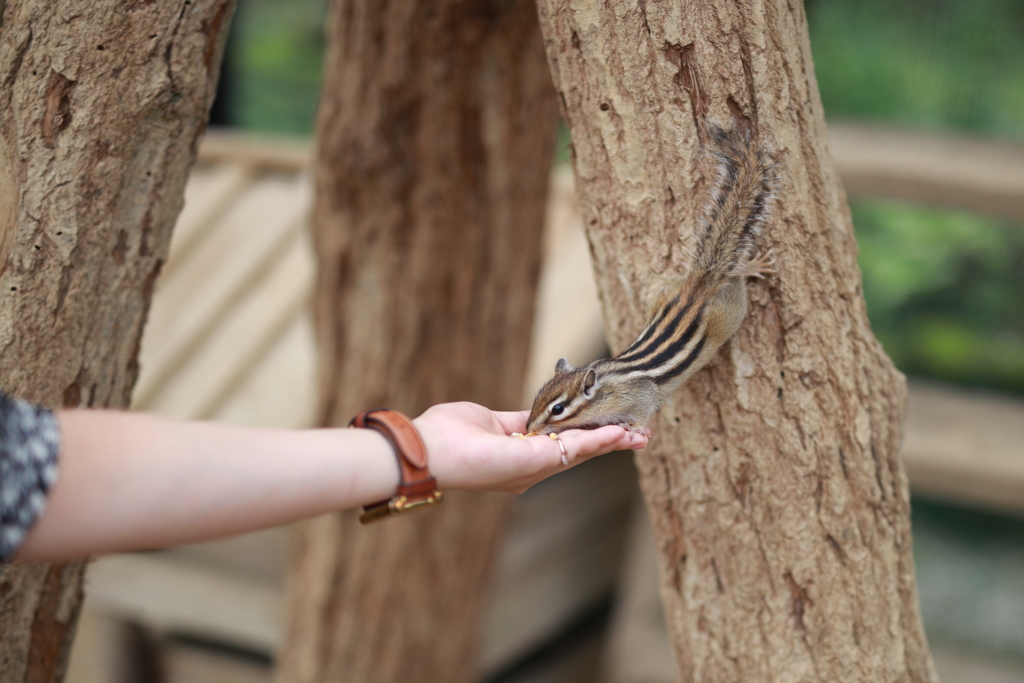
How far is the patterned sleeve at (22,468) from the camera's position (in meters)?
0.75

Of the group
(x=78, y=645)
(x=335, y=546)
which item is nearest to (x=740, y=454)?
(x=335, y=546)

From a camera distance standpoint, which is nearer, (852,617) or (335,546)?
(852,617)

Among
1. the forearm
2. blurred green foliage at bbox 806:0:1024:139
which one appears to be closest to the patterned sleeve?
the forearm

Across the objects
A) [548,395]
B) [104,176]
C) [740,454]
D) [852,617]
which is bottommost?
[852,617]

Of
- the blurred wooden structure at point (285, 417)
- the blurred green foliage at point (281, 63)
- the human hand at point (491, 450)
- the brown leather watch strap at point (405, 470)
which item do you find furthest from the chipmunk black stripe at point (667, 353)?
the blurred green foliage at point (281, 63)

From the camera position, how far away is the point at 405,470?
951 mm

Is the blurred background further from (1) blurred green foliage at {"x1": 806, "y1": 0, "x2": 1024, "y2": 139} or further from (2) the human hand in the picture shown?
(2) the human hand

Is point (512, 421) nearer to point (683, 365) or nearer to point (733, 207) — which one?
point (683, 365)

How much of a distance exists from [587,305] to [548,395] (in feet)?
4.73

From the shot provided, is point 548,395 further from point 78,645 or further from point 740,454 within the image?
point 78,645

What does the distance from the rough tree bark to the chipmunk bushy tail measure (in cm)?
74

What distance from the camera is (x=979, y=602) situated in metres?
3.03

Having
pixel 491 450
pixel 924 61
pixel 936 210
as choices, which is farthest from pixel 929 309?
pixel 491 450

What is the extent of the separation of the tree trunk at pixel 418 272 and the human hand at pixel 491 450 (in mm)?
1137
